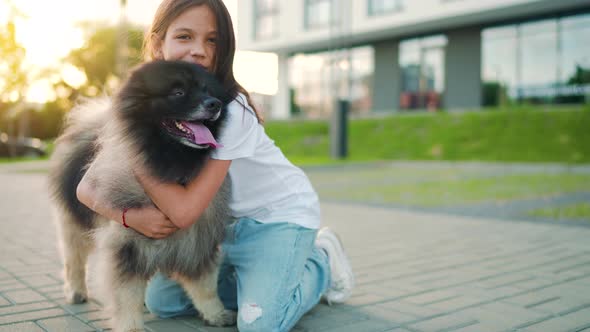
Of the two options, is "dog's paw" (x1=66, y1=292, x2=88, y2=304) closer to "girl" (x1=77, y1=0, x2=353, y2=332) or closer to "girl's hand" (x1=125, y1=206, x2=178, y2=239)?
"girl" (x1=77, y1=0, x2=353, y2=332)

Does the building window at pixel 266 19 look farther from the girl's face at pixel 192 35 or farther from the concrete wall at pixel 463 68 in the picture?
the girl's face at pixel 192 35

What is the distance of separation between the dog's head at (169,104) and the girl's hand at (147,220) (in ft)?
1.15

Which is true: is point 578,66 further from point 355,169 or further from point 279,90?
point 279,90

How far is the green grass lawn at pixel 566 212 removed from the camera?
19.2 feet

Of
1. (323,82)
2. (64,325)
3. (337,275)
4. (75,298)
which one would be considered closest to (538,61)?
(323,82)

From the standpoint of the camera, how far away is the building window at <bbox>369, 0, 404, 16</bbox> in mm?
21234

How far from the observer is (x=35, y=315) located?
277 centimetres

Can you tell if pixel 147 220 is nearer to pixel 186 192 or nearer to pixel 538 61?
pixel 186 192

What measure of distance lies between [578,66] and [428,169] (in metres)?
8.53

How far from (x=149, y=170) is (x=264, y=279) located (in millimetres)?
836

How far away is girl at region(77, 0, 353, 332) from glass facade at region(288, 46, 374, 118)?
20.7m

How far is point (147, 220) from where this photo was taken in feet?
7.44

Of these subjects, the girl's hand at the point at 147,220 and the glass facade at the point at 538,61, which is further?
the glass facade at the point at 538,61

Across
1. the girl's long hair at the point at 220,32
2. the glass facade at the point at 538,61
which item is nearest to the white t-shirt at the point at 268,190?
the girl's long hair at the point at 220,32
